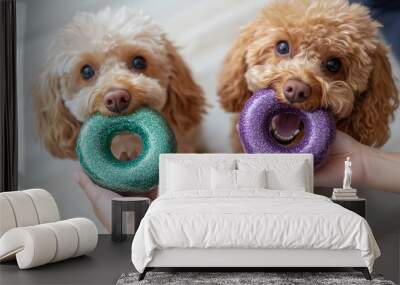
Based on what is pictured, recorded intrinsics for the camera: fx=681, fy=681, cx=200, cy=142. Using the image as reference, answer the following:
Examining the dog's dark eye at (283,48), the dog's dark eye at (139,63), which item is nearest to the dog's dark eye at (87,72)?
the dog's dark eye at (139,63)

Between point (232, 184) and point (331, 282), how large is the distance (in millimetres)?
1225

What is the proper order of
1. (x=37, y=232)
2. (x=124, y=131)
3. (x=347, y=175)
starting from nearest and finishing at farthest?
1. (x=37, y=232)
2. (x=347, y=175)
3. (x=124, y=131)

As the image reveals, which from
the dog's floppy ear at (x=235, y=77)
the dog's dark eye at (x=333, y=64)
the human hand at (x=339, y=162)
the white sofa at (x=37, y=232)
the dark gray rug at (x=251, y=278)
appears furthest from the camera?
the dog's floppy ear at (x=235, y=77)

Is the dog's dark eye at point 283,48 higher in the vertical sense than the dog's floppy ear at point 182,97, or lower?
higher

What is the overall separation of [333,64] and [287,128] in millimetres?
593

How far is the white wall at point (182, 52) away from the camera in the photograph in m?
5.28

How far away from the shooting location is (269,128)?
16.9ft

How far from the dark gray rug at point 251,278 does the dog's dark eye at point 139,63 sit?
77.0 inches

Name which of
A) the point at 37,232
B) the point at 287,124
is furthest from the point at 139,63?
the point at 37,232

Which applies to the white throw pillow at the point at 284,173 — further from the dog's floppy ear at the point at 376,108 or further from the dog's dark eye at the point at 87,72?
the dog's dark eye at the point at 87,72

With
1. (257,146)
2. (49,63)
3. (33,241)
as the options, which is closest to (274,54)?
(257,146)

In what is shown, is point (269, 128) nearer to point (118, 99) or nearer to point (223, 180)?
point (223, 180)

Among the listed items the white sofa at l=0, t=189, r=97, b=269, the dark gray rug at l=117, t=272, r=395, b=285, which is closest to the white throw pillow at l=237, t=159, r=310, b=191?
the dark gray rug at l=117, t=272, r=395, b=285

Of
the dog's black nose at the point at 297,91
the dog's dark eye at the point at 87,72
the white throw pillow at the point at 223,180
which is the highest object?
the dog's dark eye at the point at 87,72
